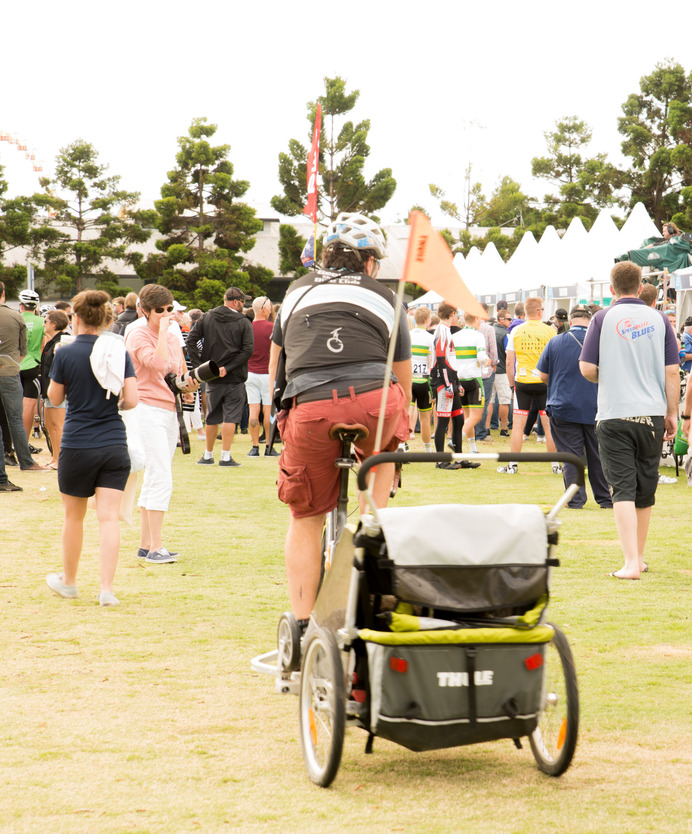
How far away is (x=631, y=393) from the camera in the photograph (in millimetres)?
6301

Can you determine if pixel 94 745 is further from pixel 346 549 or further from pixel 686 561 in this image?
pixel 686 561

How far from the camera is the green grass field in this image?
2.91 metres

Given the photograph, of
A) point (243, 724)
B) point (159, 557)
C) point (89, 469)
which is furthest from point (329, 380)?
point (159, 557)

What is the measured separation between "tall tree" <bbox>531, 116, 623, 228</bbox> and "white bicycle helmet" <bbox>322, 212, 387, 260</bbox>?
42.5 meters

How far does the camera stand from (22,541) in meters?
7.71

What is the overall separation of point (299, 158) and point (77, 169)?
30.8 feet

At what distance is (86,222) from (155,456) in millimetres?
36789

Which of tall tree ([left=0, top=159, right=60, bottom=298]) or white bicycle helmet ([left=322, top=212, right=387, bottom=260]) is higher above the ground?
tall tree ([left=0, top=159, right=60, bottom=298])

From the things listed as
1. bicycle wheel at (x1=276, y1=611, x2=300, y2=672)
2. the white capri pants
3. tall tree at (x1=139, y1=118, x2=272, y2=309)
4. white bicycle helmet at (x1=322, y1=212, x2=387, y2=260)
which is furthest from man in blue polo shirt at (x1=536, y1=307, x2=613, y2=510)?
tall tree at (x1=139, y1=118, x2=272, y2=309)

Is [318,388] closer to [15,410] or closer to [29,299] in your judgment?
[15,410]

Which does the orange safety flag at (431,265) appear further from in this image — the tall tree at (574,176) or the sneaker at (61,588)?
the tall tree at (574,176)

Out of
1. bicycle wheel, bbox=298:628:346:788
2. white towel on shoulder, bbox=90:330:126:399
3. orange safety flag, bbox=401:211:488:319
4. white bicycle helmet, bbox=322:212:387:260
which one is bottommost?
bicycle wheel, bbox=298:628:346:788

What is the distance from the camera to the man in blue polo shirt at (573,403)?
9297mm

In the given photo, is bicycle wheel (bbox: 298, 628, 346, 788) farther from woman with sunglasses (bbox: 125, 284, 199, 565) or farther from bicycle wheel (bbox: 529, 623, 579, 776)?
woman with sunglasses (bbox: 125, 284, 199, 565)
